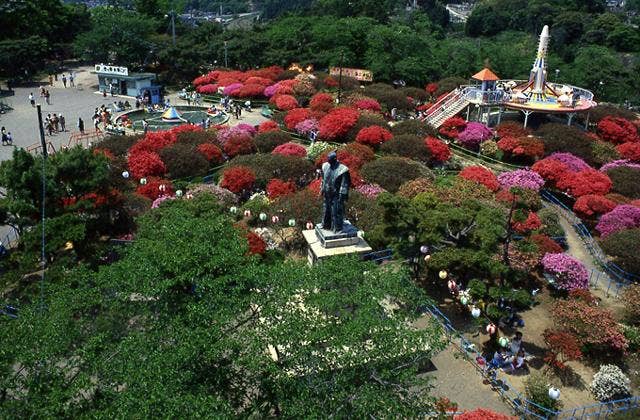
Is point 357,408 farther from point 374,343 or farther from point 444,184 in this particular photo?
point 444,184

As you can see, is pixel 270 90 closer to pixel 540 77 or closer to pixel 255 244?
pixel 540 77

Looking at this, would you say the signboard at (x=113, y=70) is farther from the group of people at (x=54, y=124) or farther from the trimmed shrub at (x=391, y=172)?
the trimmed shrub at (x=391, y=172)

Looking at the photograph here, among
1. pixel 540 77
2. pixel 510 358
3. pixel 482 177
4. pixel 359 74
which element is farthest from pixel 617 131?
pixel 510 358

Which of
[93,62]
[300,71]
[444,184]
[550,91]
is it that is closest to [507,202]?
[444,184]

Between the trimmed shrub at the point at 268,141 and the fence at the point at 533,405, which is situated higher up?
the trimmed shrub at the point at 268,141

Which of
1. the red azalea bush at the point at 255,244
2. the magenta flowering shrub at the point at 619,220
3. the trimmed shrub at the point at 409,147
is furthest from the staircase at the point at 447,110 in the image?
the red azalea bush at the point at 255,244

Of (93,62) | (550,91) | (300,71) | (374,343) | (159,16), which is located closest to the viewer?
(374,343)

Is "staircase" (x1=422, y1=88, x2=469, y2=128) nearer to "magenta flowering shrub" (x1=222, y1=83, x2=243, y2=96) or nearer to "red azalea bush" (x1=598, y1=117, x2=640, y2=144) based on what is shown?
"red azalea bush" (x1=598, y1=117, x2=640, y2=144)
